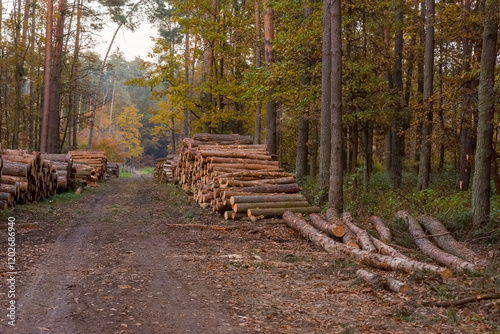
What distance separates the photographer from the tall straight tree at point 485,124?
1011cm

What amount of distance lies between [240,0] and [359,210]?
21.1 m

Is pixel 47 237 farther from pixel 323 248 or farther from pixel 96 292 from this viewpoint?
pixel 323 248

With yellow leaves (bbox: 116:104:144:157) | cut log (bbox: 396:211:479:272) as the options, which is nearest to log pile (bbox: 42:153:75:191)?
cut log (bbox: 396:211:479:272)

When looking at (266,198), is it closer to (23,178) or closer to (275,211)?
(275,211)

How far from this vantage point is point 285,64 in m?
16.3

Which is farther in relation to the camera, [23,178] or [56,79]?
[56,79]

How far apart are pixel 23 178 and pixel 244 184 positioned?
7056 mm

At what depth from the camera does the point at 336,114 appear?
1242cm

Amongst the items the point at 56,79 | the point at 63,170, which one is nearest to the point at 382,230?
the point at 63,170

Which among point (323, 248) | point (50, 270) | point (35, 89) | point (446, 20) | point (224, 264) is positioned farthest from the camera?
point (35, 89)

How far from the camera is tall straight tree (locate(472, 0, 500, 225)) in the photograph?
10.1 metres

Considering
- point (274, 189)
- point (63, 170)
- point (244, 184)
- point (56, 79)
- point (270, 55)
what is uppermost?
point (270, 55)

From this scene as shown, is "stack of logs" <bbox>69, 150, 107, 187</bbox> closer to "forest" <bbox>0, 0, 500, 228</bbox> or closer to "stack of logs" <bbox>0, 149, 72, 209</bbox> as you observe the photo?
"forest" <bbox>0, 0, 500, 228</bbox>

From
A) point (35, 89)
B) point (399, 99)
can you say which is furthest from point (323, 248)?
point (35, 89)
